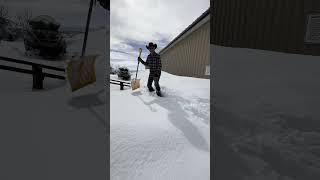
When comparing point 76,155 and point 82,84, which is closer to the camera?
point 76,155

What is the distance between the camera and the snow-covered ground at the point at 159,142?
1862 millimetres

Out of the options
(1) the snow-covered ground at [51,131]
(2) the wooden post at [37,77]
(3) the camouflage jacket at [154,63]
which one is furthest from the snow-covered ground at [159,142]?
(3) the camouflage jacket at [154,63]

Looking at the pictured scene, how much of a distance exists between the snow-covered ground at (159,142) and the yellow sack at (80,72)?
0.70 m

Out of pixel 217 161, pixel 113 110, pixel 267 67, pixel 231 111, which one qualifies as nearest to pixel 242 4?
pixel 267 67

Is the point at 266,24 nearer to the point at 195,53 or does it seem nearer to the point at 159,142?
the point at 159,142

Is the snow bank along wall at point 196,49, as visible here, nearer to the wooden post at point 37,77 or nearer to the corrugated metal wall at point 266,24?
the corrugated metal wall at point 266,24

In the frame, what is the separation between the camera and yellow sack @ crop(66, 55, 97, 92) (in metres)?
3.08

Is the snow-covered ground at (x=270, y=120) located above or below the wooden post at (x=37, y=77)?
below

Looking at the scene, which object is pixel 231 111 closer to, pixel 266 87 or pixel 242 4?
pixel 266 87

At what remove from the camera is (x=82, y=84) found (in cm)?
A: 332

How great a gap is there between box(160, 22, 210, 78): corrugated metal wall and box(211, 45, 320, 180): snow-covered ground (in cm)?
583

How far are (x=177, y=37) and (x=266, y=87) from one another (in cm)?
1230

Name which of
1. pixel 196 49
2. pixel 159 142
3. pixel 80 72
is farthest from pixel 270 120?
pixel 196 49

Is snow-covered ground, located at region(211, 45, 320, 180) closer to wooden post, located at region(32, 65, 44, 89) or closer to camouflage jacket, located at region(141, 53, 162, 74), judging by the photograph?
camouflage jacket, located at region(141, 53, 162, 74)
